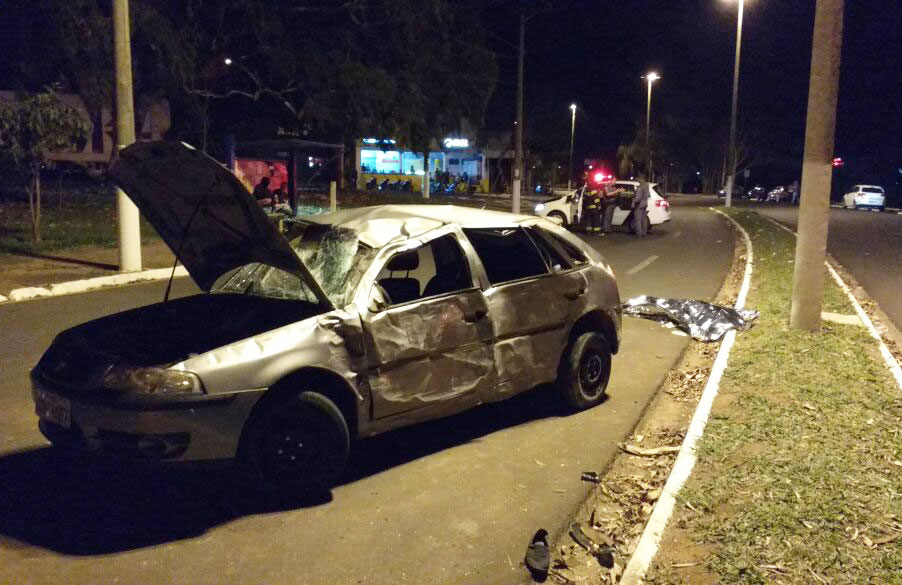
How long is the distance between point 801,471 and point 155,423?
3831mm

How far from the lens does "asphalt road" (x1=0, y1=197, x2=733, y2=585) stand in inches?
154

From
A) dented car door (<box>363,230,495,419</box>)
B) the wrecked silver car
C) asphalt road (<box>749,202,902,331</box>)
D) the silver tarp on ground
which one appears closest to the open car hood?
the wrecked silver car

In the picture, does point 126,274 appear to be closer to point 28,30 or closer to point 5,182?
point 5,182

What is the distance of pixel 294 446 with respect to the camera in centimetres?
450

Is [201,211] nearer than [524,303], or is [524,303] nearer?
[201,211]

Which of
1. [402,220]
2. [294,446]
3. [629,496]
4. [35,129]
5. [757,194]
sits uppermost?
[35,129]

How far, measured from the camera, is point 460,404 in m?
5.33

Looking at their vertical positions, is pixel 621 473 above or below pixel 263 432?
below

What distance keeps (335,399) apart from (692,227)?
23.7 m

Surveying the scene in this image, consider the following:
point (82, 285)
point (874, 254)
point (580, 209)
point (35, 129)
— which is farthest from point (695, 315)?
point (580, 209)

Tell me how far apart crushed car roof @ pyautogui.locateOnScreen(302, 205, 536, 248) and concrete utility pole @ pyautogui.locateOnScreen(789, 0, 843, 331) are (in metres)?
3.85

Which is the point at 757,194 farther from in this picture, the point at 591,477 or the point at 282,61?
the point at 591,477

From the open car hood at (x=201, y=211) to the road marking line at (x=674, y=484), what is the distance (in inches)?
86.6

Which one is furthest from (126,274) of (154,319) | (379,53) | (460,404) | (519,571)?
(379,53)
